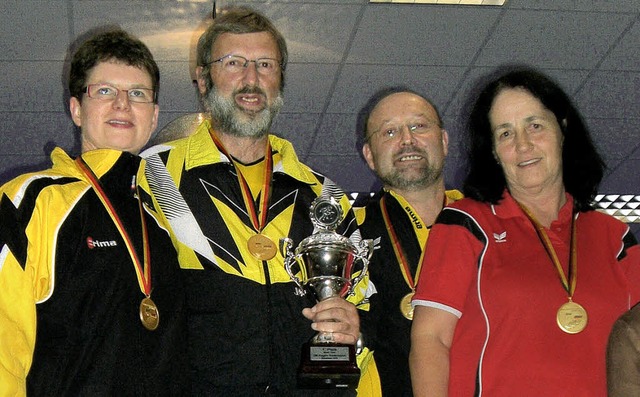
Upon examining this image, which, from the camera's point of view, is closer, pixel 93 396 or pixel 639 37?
→ pixel 93 396

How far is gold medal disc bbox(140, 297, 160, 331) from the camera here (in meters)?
2.59

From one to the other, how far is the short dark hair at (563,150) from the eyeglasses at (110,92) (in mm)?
1068

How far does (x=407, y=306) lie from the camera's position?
3352mm

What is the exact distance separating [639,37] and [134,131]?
14.7 ft

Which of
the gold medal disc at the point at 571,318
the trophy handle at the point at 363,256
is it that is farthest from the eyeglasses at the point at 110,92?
the gold medal disc at the point at 571,318

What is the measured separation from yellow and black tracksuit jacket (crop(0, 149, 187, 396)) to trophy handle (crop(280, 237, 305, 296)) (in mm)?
466

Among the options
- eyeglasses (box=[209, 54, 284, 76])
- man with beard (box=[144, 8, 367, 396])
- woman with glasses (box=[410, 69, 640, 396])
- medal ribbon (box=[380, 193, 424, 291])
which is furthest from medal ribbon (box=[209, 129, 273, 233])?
woman with glasses (box=[410, 69, 640, 396])

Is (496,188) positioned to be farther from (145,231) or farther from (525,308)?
(145,231)

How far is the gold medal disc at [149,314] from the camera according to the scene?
8.51 ft

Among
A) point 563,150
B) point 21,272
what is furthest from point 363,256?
point 21,272

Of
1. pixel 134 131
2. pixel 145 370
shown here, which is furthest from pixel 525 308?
pixel 134 131

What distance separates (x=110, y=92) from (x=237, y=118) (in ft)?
2.05

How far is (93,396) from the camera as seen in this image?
7.95 feet

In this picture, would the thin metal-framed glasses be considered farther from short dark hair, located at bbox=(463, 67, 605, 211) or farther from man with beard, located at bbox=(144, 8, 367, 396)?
short dark hair, located at bbox=(463, 67, 605, 211)
